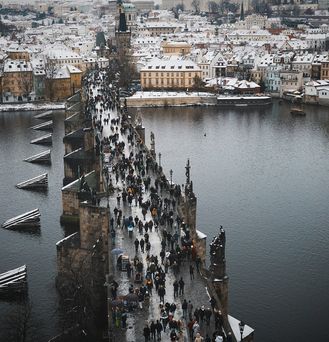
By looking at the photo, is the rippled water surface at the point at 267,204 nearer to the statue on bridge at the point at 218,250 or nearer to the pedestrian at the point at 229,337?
the statue on bridge at the point at 218,250

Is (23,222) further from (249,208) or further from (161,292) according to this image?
(161,292)

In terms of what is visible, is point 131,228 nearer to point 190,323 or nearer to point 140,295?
point 140,295

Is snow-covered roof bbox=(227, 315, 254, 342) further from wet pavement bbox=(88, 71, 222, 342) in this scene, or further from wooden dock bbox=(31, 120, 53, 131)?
wooden dock bbox=(31, 120, 53, 131)

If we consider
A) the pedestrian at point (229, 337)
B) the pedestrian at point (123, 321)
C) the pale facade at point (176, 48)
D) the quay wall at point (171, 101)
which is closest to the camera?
the pedestrian at point (229, 337)

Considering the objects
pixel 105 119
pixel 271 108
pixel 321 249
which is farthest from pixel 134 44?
pixel 321 249

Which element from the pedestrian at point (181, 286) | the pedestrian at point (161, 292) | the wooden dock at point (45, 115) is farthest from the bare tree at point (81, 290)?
the wooden dock at point (45, 115)
